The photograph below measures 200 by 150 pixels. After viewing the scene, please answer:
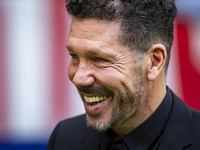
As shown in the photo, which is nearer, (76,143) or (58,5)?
(76,143)

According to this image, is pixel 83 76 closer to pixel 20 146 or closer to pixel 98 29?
pixel 98 29

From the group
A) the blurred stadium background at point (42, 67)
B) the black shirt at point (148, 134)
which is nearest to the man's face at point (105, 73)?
the black shirt at point (148, 134)

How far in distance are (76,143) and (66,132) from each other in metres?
0.17

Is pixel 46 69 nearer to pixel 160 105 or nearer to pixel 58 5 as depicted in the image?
pixel 58 5

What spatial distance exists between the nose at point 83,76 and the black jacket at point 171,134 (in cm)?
42

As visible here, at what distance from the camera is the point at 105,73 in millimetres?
2207

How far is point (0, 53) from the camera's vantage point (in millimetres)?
4418

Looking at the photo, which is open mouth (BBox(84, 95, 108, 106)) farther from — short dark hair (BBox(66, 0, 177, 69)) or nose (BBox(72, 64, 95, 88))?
short dark hair (BBox(66, 0, 177, 69))

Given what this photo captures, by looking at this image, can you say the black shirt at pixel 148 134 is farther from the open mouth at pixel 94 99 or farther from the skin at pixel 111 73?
the open mouth at pixel 94 99

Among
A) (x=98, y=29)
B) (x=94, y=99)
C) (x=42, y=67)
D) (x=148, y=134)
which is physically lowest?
(x=42, y=67)

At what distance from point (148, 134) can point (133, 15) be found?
0.65m

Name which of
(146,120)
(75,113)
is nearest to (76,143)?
(146,120)

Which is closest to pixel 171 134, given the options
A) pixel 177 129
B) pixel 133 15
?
pixel 177 129

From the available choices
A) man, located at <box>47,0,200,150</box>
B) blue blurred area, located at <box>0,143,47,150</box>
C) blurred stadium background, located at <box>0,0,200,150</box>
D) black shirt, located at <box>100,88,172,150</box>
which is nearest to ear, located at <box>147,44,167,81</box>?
man, located at <box>47,0,200,150</box>
